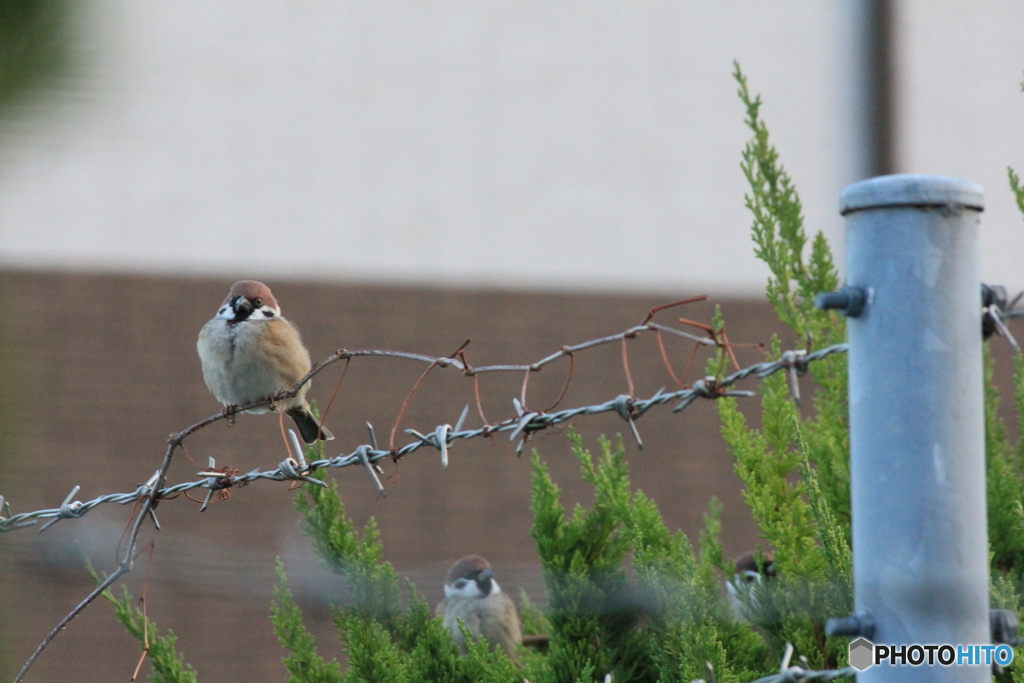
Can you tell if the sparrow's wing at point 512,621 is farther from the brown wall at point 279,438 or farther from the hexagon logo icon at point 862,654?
the brown wall at point 279,438

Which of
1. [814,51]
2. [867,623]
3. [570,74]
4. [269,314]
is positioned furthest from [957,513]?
[814,51]

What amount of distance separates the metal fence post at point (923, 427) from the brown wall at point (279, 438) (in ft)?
17.9

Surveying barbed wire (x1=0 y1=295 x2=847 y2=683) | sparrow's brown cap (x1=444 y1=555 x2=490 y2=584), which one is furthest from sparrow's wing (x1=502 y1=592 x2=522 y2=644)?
barbed wire (x1=0 y1=295 x2=847 y2=683)

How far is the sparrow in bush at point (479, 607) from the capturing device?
3596 mm

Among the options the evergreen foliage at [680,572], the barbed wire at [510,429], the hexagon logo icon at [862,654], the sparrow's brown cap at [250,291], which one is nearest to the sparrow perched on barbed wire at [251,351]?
the sparrow's brown cap at [250,291]

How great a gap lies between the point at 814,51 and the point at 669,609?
6815mm

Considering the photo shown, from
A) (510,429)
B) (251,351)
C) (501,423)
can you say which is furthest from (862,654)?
(251,351)

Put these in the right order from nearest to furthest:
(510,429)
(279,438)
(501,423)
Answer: (510,429)
(501,423)
(279,438)

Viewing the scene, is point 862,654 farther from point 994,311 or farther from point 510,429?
point 510,429

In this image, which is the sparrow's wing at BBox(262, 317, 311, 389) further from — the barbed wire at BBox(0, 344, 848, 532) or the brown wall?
the brown wall

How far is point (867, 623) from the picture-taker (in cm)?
108

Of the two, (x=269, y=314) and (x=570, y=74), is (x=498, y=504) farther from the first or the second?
(x=269, y=314)

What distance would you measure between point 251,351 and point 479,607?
1284mm

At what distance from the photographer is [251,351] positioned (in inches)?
109
